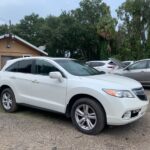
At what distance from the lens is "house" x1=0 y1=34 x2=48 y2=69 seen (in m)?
21.1

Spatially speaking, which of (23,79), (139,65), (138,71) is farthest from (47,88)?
(139,65)

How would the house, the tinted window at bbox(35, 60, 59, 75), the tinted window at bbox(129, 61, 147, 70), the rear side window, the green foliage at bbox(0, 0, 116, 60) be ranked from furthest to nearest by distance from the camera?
the green foliage at bbox(0, 0, 116, 60) < the house < the tinted window at bbox(129, 61, 147, 70) < the rear side window < the tinted window at bbox(35, 60, 59, 75)

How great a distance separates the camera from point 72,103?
664cm

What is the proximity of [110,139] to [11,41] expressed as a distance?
17167 millimetres

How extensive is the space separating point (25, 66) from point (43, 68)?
0.74 m

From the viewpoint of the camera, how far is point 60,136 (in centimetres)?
606

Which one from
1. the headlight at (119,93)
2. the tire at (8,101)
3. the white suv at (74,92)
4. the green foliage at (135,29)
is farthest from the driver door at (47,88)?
the green foliage at (135,29)

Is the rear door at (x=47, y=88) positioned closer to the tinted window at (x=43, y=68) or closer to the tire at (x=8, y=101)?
the tinted window at (x=43, y=68)

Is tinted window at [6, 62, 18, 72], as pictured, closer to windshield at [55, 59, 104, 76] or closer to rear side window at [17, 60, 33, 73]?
rear side window at [17, 60, 33, 73]

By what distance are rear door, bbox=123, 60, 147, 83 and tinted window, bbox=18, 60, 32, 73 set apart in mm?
7361

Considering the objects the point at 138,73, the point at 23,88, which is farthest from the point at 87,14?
the point at 23,88

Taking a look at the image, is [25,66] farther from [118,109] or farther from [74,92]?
[118,109]

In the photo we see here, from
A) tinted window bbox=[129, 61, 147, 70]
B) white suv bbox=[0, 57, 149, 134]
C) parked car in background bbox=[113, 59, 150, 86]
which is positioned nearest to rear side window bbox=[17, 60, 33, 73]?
white suv bbox=[0, 57, 149, 134]

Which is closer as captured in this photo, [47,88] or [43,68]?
[47,88]
